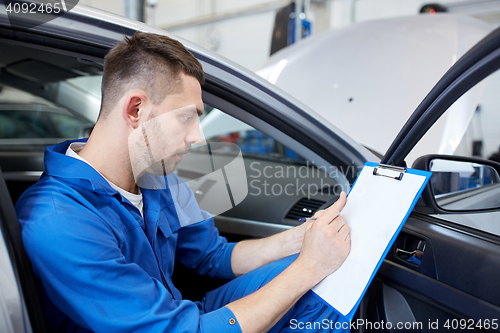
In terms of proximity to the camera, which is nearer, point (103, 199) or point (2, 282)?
point (2, 282)

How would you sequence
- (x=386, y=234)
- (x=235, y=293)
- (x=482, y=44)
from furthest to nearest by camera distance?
(x=235, y=293) → (x=386, y=234) → (x=482, y=44)

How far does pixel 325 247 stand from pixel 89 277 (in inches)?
22.7

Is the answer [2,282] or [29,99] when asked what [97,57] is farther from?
[29,99]

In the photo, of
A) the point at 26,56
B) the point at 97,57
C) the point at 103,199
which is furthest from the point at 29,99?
the point at 103,199

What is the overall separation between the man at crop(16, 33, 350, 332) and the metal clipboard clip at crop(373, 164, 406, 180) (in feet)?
0.43

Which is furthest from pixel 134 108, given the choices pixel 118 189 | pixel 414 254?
pixel 414 254

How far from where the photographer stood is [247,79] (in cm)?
123

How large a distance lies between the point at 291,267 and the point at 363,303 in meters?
0.39

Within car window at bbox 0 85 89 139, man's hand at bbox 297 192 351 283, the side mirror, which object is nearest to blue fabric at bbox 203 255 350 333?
man's hand at bbox 297 192 351 283

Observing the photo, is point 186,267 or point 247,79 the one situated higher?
point 247,79

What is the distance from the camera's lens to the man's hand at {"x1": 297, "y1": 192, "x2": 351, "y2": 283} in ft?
3.13

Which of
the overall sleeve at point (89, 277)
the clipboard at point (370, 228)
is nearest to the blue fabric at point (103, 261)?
the overall sleeve at point (89, 277)

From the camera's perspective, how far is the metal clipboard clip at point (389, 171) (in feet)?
3.16

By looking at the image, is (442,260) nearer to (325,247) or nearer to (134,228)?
(325,247)
